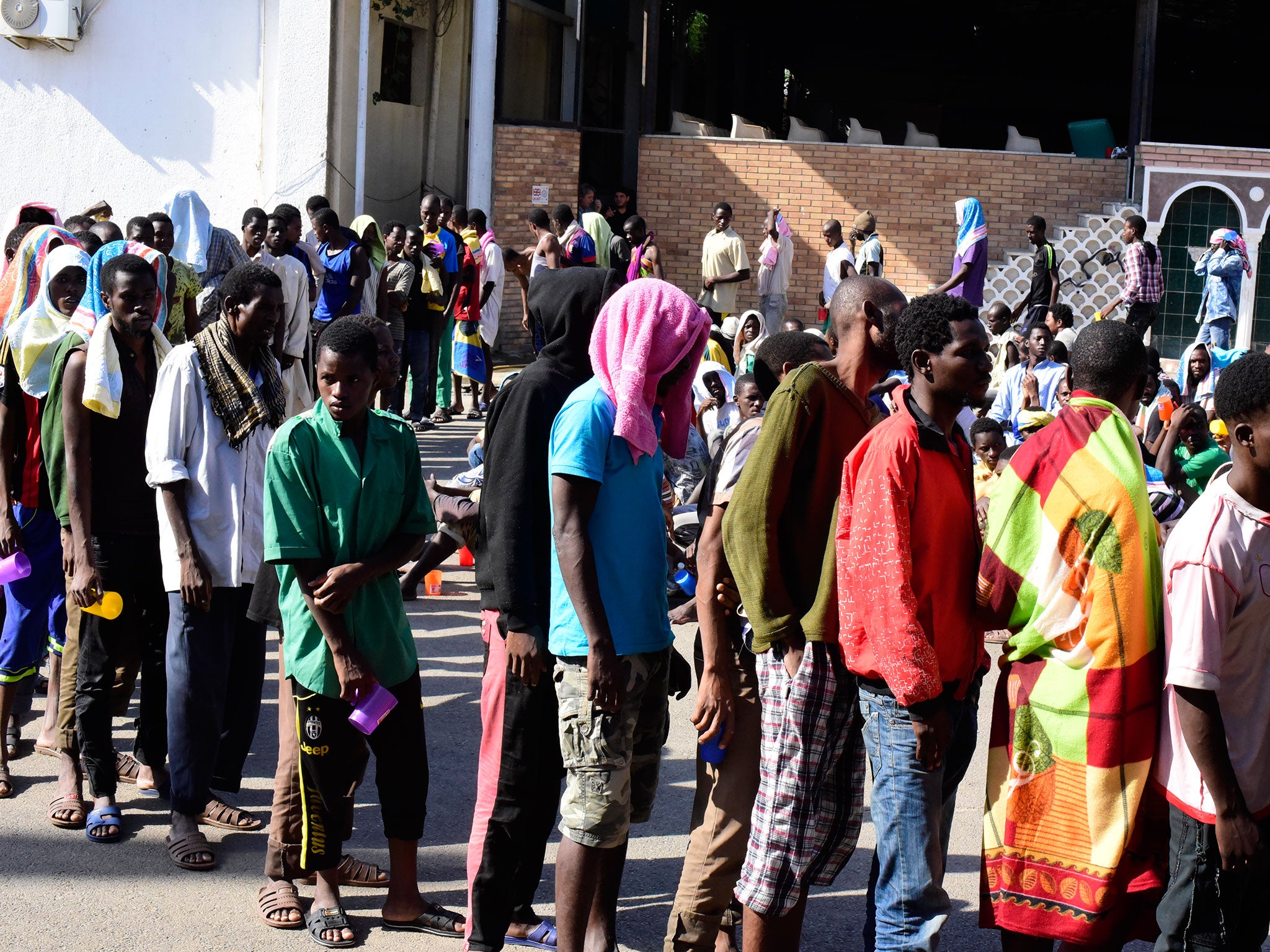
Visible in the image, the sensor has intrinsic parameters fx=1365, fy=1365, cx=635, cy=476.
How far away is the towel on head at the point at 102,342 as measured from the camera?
4777 mm

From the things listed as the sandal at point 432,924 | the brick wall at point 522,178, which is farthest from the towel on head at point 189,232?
the brick wall at point 522,178

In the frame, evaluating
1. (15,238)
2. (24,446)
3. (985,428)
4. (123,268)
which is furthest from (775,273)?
(123,268)

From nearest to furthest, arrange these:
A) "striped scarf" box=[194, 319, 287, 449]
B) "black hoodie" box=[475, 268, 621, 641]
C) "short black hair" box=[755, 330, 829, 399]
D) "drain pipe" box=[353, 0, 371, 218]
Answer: "black hoodie" box=[475, 268, 621, 641] → "short black hair" box=[755, 330, 829, 399] → "striped scarf" box=[194, 319, 287, 449] → "drain pipe" box=[353, 0, 371, 218]

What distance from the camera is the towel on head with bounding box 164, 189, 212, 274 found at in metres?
9.38

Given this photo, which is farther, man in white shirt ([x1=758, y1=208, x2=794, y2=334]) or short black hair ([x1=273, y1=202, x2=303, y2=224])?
man in white shirt ([x1=758, y1=208, x2=794, y2=334])

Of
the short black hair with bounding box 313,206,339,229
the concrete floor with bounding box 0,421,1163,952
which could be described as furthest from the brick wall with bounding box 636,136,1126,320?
the concrete floor with bounding box 0,421,1163,952

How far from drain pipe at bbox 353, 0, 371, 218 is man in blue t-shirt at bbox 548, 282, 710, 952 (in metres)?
13.8

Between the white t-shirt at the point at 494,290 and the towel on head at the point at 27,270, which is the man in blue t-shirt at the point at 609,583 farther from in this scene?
the white t-shirt at the point at 494,290

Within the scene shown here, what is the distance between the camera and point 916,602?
3205 mm

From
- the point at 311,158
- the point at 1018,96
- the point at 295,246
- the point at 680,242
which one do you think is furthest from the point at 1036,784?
the point at 1018,96

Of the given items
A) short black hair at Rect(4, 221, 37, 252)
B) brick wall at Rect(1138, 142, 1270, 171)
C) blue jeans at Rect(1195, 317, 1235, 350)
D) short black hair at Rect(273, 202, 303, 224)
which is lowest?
short black hair at Rect(4, 221, 37, 252)

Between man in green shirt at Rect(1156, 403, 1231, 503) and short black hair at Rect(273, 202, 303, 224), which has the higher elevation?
short black hair at Rect(273, 202, 303, 224)

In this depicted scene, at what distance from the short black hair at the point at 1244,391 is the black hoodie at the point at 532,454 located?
64.8 inches

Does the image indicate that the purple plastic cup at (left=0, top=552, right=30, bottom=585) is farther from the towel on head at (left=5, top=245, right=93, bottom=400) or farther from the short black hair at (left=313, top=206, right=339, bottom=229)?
the short black hair at (left=313, top=206, right=339, bottom=229)
